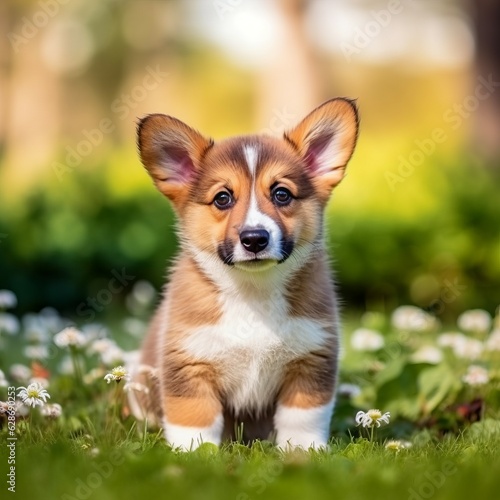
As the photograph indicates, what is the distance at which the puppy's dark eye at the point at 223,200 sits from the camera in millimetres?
4445

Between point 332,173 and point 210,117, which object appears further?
point 210,117

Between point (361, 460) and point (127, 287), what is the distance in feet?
23.2

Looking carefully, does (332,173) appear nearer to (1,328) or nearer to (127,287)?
(1,328)

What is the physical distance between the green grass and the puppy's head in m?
0.98

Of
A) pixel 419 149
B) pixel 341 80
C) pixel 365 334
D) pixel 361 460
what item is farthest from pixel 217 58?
pixel 361 460

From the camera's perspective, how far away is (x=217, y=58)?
39969 mm

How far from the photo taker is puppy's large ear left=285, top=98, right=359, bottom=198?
4.73 metres

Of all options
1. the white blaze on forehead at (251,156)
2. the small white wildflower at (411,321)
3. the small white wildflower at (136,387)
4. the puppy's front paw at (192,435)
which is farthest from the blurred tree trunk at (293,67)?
the puppy's front paw at (192,435)

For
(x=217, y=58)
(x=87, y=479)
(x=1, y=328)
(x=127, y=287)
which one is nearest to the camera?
(x=87, y=479)

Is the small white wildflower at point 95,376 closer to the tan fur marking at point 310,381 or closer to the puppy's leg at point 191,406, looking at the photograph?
the puppy's leg at point 191,406

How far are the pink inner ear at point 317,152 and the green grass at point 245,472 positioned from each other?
61.1 inches

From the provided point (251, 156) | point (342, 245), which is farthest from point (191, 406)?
point (342, 245)

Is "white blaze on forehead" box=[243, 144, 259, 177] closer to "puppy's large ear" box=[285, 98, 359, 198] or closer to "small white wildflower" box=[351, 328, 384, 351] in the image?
"puppy's large ear" box=[285, 98, 359, 198]

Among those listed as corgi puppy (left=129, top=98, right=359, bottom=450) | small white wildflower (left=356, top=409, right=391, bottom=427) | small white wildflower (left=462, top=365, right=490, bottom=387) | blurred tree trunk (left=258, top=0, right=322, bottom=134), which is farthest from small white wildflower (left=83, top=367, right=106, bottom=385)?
blurred tree trunk (left=258, top=0, right=322, bottom=134)
